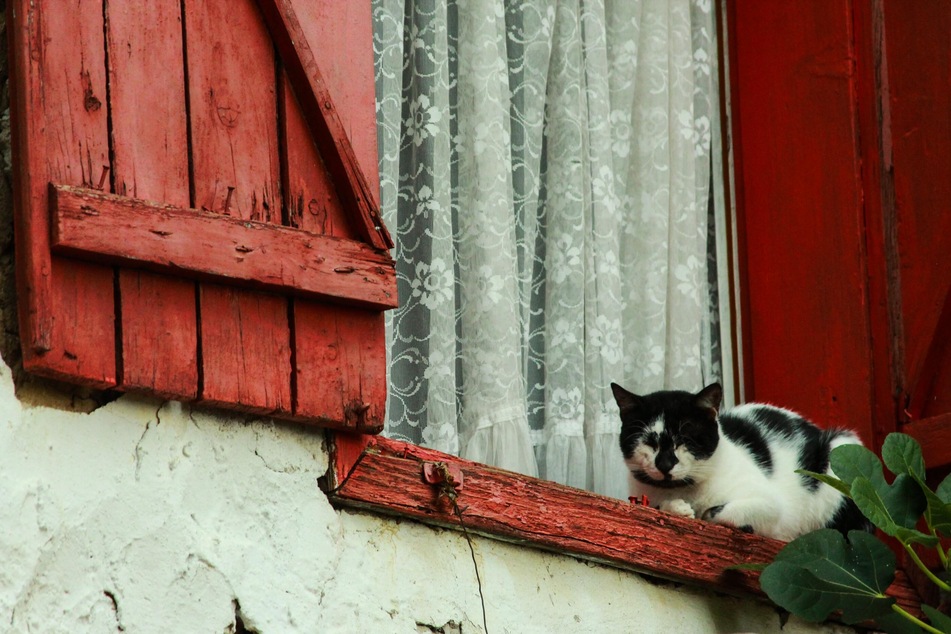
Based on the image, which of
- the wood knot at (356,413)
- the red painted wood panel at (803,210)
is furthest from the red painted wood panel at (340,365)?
the red painted wood panel at (803,210)

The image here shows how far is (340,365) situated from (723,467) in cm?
108

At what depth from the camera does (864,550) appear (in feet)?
8.36

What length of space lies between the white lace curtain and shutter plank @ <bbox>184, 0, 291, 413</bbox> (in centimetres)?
63

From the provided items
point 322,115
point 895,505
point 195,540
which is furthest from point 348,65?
point 895,505

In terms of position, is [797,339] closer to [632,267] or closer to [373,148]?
[632,267]

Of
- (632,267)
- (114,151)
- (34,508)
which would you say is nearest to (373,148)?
(114,151)

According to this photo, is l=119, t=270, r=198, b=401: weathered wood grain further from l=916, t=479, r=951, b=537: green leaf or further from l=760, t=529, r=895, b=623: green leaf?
l=916, t=479, r=951, b=537: green leaf

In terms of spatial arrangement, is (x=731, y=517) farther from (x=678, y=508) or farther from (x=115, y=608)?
(x=115, y=608)

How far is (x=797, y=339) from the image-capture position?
340 centimetres

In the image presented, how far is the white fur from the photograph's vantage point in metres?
2.83

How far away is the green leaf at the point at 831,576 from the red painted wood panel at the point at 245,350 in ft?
3.49

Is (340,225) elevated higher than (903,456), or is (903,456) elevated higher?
(340,225)

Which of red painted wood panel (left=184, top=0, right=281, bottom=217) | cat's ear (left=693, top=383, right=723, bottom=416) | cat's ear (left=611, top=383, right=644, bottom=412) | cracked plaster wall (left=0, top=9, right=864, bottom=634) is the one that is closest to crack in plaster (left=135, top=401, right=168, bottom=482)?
cracked plaster wall (left=0, top=9, right=864, bottom=634)

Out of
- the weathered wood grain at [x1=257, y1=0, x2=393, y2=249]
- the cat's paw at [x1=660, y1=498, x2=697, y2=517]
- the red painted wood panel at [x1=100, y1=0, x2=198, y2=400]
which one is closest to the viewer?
the red painted wood panel at [x1=100, y1=0, x2=198, y2=400]
